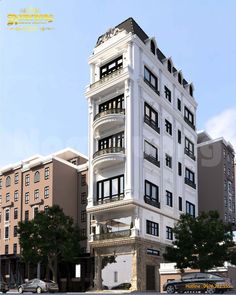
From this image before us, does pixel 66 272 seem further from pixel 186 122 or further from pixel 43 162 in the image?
pixel 186 122

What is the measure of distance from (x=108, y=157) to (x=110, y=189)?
328 centimetres

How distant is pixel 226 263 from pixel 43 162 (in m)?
32.3

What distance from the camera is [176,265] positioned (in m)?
46.2

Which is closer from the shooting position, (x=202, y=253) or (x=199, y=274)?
(x=199, y=274)

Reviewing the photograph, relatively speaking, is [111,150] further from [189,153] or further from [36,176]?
[36,176]

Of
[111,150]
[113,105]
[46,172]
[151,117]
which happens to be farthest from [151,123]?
[46,172]

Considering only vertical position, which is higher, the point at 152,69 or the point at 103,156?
the point at 152,69

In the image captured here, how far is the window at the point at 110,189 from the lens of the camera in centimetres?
5084

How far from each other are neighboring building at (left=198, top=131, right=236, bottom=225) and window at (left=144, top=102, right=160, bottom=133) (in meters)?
19.0

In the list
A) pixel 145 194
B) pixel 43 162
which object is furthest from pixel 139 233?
pixel 43 162

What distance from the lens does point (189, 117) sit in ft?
216

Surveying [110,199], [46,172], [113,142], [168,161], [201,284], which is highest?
[113,142]

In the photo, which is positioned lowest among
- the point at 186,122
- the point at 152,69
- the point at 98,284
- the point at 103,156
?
the point at 98,284

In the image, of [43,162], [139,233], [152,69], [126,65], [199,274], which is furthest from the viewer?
[43,162]
